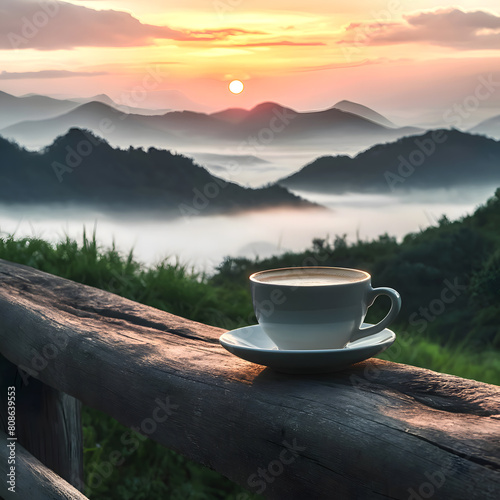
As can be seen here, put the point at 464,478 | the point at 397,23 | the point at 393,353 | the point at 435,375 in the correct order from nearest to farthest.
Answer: the point at 464,478 < the point at 435,375 < the point at 393,353 < the point at 397,23

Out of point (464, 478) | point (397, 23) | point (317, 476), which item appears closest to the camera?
point (464, 478)

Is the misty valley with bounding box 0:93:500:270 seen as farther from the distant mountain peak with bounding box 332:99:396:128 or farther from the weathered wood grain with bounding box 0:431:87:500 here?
the weathered wood grain with bounding box 0:431:87:500

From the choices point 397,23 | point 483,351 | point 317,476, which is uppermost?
point 397,23

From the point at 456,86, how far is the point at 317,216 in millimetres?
1110

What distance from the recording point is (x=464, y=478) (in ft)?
1.90

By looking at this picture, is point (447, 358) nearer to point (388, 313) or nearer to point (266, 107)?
point (266, 107)

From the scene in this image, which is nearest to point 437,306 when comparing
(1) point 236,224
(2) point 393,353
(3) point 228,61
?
(2) point 393,353

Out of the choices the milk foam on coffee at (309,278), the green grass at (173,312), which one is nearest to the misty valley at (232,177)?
the green grass at (173,312)

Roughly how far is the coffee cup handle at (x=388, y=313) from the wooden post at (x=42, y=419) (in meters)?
0.93

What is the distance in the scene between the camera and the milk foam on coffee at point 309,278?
2.82ft

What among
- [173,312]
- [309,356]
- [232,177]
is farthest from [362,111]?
[309,356]

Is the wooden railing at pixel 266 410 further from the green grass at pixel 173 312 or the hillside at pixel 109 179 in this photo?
the hillside at pixel 109 179

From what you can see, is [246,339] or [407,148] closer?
[246,339]

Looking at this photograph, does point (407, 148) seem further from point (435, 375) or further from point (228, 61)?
point (435, 375)
